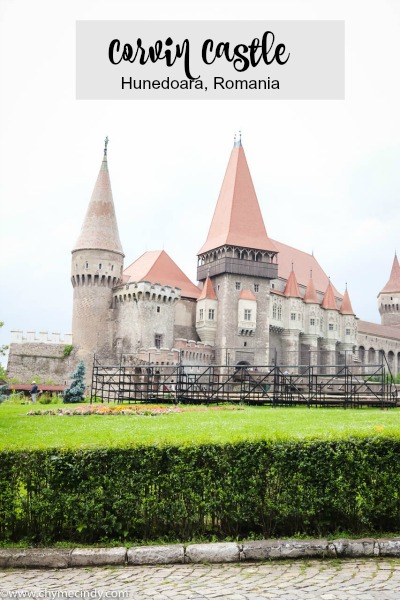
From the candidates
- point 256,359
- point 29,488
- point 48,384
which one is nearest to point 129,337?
point 48,384

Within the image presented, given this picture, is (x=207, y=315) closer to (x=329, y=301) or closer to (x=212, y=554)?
(x=329, y=301)

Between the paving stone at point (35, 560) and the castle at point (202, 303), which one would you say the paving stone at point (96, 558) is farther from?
the castle at point (202, 303)

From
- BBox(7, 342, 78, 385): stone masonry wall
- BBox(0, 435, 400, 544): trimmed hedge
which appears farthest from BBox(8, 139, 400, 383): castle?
BBox(0, 435, 400, 544): trimmed hedge

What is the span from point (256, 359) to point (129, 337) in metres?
12.0

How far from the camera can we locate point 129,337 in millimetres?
51156

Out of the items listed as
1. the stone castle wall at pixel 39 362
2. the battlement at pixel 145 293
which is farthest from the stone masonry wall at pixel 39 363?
the battlement at pixel 145 293

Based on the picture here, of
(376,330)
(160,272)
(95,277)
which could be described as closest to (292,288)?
(160,272)

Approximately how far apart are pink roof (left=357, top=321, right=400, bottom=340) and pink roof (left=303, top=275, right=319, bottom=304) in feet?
57.9

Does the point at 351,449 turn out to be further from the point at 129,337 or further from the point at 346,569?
the point at 129,337

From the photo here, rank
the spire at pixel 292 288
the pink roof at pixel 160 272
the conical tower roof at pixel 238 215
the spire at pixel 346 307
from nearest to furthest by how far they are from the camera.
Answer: the pink roof at pixel 160 272
the conical tower roof at pixel 238 215
the spire at pixel 292 288
the spire at pixel 346 307

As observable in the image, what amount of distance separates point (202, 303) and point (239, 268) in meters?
4.84

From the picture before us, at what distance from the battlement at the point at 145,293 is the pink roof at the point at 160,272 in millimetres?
2135

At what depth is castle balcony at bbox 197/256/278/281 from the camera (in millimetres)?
57344

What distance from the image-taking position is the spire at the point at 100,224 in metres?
52.6
